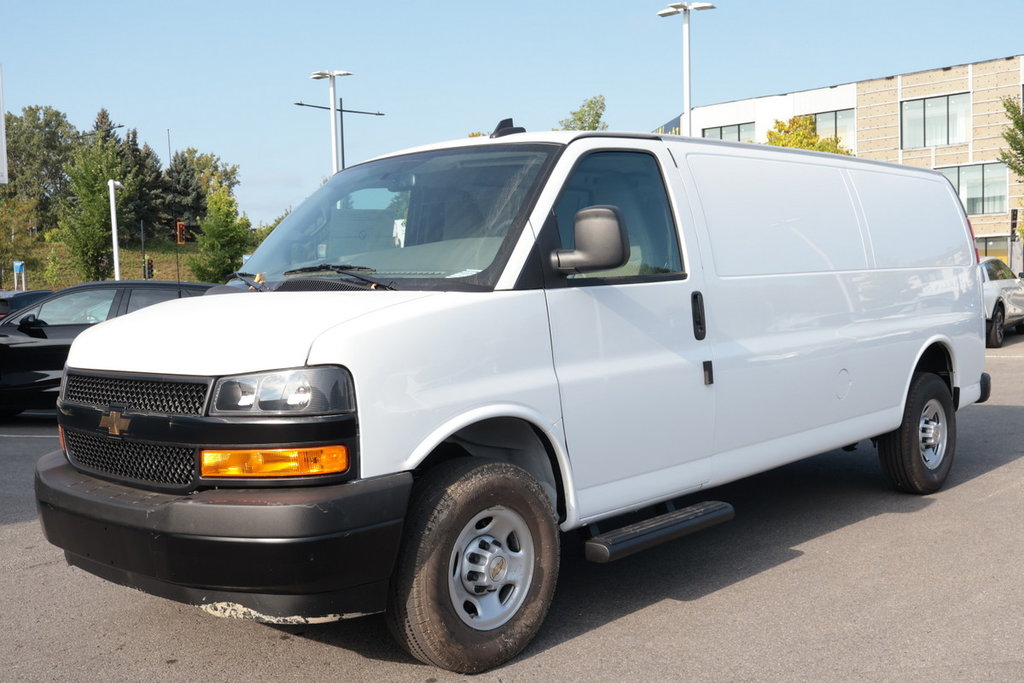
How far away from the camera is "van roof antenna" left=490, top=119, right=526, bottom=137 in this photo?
516 centimetres

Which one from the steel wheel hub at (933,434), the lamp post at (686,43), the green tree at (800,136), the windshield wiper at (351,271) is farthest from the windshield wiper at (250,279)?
the green tree at (800,136)

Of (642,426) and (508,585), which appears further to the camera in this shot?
(642,426)

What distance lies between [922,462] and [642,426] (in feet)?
10.4

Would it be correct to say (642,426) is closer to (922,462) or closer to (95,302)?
(922,462)

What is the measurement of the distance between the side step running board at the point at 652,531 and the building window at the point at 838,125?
5998 cm

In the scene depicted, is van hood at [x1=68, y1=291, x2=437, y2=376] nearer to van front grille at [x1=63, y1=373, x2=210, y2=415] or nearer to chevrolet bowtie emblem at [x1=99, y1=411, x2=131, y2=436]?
van front grille at [x1=63, y1=373, x2=210, y2=415]

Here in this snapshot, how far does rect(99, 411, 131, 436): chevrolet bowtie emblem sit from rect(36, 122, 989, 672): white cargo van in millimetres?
25

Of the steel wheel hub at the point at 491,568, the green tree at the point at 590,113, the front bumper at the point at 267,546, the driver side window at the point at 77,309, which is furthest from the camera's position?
the green tree at the point at 590,113

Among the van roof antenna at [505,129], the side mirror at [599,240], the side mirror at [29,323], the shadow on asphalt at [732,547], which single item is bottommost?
the shadow on asphalt at [732,547]

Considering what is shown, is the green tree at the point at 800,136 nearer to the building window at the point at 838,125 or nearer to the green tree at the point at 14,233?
the building window at the point at 838,125

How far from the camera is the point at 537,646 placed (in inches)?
170

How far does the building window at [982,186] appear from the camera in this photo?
2201 inches

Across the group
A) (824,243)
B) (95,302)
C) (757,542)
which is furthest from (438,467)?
(95,302)

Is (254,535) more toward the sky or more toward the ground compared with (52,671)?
more toward the sky
